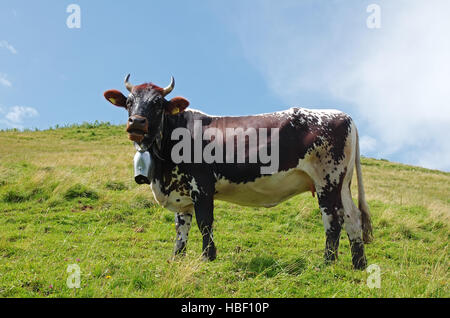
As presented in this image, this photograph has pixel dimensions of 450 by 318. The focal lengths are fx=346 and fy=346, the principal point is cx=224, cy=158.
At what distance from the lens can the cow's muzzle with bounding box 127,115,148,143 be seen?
5.19m

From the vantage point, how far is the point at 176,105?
586cm

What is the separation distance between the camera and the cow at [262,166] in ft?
18.5

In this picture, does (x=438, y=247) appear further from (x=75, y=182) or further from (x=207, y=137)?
(x=75, y=182)

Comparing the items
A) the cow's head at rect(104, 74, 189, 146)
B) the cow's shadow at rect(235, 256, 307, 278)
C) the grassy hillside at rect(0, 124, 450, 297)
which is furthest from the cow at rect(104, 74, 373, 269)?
the grassy hillside at rect(0, 124, 450, 297)

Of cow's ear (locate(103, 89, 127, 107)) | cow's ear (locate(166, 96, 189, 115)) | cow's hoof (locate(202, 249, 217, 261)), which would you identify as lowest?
cow's hoof (locate(202, 249, 217, 261))

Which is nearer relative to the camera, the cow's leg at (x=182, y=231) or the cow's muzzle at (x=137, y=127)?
the cow's muzzle at (x=137, y=127)

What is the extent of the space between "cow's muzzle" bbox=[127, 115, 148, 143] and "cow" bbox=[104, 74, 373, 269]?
10 centimetres

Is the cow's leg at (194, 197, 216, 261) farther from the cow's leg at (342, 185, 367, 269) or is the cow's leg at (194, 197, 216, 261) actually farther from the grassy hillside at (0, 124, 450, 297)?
the cow's leg at (342, 185, 367, 269)
